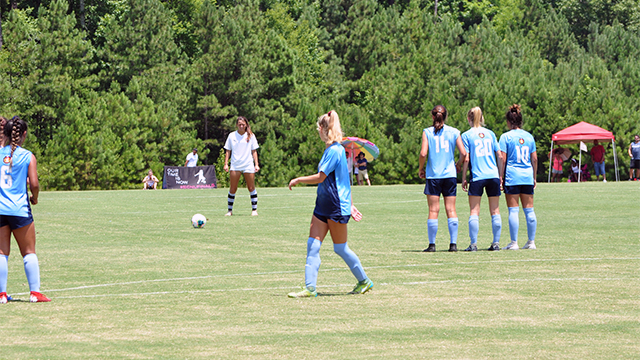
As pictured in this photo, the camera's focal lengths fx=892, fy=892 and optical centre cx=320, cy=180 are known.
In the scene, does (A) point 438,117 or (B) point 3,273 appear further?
(A) point 438,117

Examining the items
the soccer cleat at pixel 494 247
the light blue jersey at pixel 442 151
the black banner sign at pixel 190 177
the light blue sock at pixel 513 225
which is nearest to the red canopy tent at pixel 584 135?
the black banner sign at pixel 190 177

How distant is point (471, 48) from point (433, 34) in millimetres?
3532

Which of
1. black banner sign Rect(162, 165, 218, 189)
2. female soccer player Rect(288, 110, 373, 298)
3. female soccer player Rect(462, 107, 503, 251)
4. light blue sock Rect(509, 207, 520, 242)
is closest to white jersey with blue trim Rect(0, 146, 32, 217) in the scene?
female soccer player Rect(288, 110, 373, 298)

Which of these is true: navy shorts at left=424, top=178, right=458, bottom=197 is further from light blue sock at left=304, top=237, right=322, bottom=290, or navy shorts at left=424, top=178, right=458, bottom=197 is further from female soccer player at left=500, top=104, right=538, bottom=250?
light blue sock at left=304, top=237, right=322, bottom=290

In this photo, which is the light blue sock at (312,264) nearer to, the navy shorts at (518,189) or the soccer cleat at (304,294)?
the soccer cleat at (304,294)

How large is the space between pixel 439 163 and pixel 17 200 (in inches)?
243

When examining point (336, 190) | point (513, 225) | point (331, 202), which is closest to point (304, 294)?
point (331, 202)

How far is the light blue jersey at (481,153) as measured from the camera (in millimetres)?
12977

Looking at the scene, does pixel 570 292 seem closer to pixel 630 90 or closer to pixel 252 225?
pixel 252 225

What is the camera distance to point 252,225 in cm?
1803

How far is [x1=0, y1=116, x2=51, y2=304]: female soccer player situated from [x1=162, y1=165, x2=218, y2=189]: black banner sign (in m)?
35.1

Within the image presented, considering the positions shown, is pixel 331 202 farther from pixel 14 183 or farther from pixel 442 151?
pixel 442 151

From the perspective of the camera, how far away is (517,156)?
13.3 metres

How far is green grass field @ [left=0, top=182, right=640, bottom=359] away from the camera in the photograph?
6426mm
